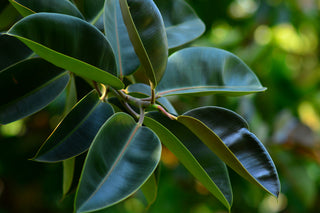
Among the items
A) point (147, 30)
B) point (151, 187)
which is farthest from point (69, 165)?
point (147, 30)

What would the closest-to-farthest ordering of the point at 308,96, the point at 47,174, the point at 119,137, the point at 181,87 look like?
the point at 119,137 → the point at 181,87 → the point at 47,174 → the point at 308,96

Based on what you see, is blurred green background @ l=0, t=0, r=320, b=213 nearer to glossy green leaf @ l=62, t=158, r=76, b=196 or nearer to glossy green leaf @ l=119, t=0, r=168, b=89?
glossy green leaf @ l=62, t=158, r=76, b=196

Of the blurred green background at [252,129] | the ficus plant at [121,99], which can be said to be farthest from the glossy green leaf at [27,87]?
the blurred green background at [252,129]

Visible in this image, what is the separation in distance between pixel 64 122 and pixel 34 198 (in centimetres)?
94

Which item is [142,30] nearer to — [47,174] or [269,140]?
[47,174]

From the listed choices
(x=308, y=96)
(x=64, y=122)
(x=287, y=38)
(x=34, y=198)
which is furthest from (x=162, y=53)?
(x=287, y=38)

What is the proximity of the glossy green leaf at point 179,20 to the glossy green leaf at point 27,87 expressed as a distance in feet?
0.61

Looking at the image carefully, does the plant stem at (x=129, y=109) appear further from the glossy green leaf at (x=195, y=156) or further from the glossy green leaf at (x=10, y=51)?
the glossy green leaf at (x=10, y=51)

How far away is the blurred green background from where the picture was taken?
1.21m

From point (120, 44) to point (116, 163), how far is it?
0.18 metres

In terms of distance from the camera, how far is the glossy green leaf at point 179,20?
613 mm

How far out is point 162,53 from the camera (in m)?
0.44

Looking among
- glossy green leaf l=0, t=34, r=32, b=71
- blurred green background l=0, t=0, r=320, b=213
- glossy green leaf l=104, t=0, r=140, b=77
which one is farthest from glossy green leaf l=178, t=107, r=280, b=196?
blurred green background l=0, t=0, r=320, b=213

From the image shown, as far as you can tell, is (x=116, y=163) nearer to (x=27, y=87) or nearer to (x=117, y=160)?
(x=117, y=160)
